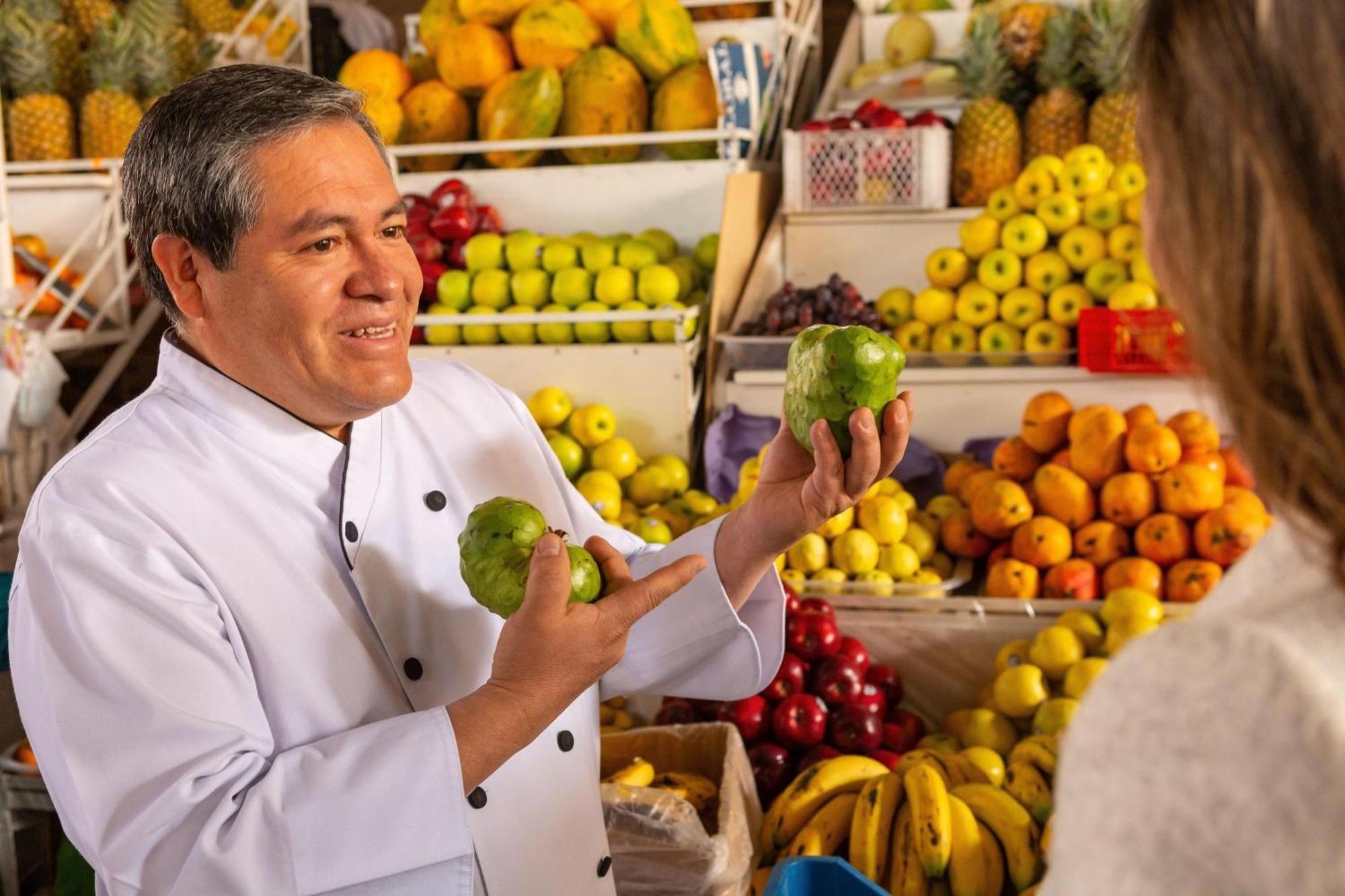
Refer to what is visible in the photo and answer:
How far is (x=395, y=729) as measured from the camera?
4.18ft

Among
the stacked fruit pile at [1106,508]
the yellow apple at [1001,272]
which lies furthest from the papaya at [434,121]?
the stacked fruit pile at [1106,508]

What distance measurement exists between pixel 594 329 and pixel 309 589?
2302 millimetres

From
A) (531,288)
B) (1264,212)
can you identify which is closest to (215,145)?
(1264,212)

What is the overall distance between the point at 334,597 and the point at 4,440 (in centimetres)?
260

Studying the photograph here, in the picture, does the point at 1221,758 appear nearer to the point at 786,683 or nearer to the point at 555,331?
the point at 786,683

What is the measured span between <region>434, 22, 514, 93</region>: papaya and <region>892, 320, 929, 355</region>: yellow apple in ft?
6.05

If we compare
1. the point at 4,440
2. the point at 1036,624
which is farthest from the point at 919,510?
the point at 4,440

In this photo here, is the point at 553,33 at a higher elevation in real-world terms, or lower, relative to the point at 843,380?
higher

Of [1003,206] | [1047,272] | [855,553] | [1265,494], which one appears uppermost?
[1003,206]

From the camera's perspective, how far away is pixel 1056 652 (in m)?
2.62

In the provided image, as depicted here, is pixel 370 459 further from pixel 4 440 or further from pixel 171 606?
pixel 4 440

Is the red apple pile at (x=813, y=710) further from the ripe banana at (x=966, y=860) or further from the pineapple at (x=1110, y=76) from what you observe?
the pineapple at (x=1110, y=76)

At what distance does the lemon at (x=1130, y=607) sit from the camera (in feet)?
8.76

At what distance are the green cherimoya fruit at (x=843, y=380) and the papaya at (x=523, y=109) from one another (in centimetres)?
276
